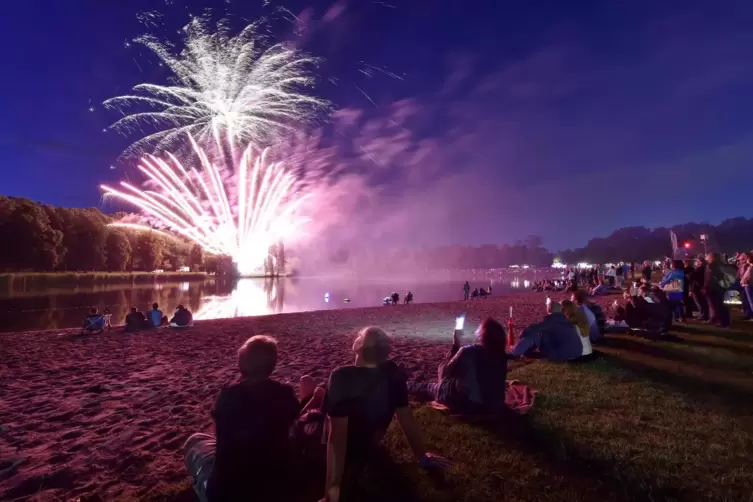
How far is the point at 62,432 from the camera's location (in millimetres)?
7699

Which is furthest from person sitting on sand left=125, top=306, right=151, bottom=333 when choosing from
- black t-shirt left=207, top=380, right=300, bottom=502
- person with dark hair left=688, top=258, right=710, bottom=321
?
person with dark hair left=688, top=258, right=710, bottom=321

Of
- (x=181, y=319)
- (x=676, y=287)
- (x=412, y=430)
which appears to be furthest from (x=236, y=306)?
(x=412, y=430)

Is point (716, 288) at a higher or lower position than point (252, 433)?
higher

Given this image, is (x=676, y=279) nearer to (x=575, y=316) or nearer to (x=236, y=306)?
(x=575, y=316)

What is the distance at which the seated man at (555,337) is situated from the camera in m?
10.0

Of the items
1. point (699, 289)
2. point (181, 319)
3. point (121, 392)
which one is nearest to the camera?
point (121, 392)

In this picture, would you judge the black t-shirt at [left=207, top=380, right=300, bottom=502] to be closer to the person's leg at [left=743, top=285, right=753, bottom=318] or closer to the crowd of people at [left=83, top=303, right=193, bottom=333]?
the person's leg at [left=743, top=285, right=753, bottom=318]

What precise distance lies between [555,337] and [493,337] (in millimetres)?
5003

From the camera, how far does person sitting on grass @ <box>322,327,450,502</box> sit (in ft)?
14.8

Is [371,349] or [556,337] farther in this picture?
[556,337]

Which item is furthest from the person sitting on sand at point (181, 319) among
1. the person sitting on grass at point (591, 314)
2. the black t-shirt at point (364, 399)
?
the black t-shirt at point (364, 399)

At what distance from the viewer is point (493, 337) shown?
639cm

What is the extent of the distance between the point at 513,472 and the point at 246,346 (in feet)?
11.7

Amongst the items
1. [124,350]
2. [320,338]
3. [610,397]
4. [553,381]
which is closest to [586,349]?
[553,381]
